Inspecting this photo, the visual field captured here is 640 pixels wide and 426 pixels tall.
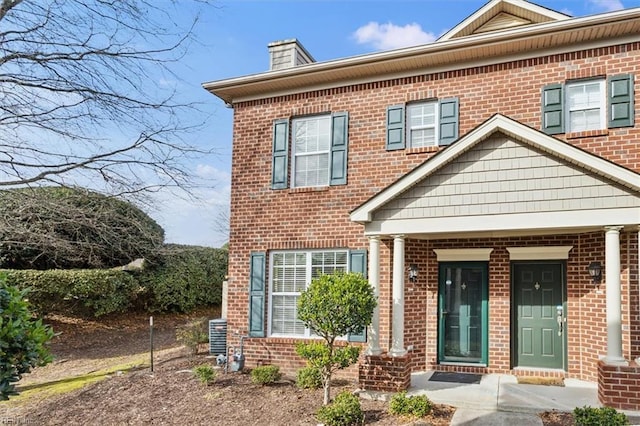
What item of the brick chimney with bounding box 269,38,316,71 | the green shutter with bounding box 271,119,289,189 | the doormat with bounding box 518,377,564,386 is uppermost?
the brick chimney with bounding box 269,38,316,71

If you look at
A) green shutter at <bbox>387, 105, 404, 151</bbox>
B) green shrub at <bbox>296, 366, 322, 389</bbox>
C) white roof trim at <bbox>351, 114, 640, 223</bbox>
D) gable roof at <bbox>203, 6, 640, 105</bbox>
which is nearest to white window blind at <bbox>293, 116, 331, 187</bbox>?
gable roof at <bbox>203, 6, 640, 105</bbox>

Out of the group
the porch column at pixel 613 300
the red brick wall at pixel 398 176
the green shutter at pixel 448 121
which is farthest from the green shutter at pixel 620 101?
the green shutter at pixel 448 121

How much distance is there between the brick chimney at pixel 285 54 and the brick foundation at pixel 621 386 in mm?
8507

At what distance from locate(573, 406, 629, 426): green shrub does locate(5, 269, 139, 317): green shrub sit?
1327cm

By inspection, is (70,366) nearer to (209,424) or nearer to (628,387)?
(209,424)

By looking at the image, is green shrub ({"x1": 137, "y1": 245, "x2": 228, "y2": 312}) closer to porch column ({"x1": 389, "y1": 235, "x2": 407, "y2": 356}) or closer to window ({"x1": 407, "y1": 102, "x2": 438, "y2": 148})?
window ({"x1": 407, "y1": 102, "x2": 438, "y2": 148})

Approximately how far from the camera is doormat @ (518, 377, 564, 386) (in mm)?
8328

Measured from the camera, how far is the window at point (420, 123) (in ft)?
30.4

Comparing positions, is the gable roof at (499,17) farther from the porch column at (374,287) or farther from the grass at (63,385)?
the grass at (63,385)

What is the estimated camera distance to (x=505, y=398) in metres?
7.52

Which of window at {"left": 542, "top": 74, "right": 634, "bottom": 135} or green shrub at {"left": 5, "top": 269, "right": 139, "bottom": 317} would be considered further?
green shrub at {"left": 5, "top": 269, "right": 139, "bottom": 317}

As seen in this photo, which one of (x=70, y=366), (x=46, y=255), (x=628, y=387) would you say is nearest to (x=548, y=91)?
(x=628, y=387)

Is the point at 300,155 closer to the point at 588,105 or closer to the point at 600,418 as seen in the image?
the point at 588,105

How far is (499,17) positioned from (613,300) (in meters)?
6.51
